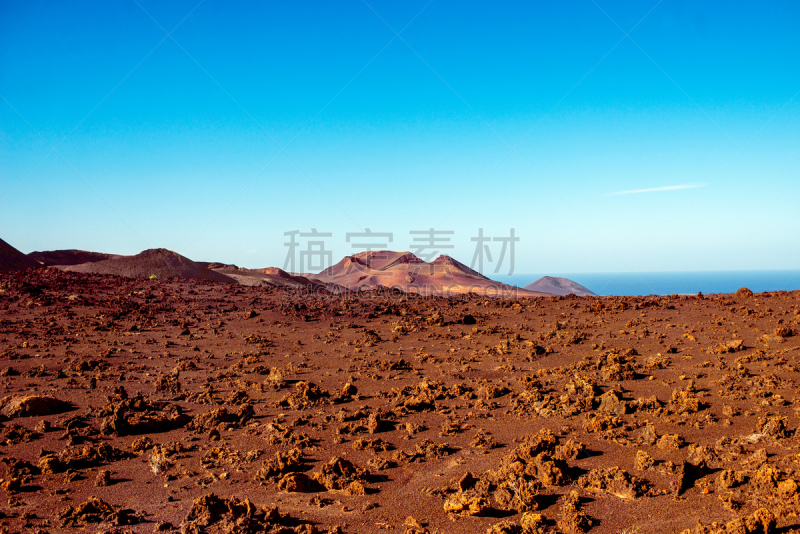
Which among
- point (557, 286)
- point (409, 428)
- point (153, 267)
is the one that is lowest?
point (409, 428)

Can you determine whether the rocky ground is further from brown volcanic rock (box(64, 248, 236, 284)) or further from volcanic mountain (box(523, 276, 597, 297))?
volcanic mountain (box(523, 276, 597, 297))

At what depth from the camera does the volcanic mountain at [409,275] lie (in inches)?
1734

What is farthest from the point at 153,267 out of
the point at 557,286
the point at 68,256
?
the point at 557,286

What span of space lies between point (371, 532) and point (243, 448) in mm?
3139

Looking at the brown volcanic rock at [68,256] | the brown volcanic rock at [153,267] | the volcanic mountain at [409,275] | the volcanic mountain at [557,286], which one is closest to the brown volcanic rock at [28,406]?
the brown volcanic rock at [153,267]

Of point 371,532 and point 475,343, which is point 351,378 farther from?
point 371,532

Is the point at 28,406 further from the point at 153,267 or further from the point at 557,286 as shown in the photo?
the point at 557,286

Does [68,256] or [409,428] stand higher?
[68,256]

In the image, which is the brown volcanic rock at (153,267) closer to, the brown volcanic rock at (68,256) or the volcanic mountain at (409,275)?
the volcanic mountain at (409,275)

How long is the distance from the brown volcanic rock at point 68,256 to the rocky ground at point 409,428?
39.1m

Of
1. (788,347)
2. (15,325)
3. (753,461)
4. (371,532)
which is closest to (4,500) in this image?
(371,532)

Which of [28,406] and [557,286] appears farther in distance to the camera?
[557,286]

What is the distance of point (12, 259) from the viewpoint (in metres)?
31.5

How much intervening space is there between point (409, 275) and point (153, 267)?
24622mm
